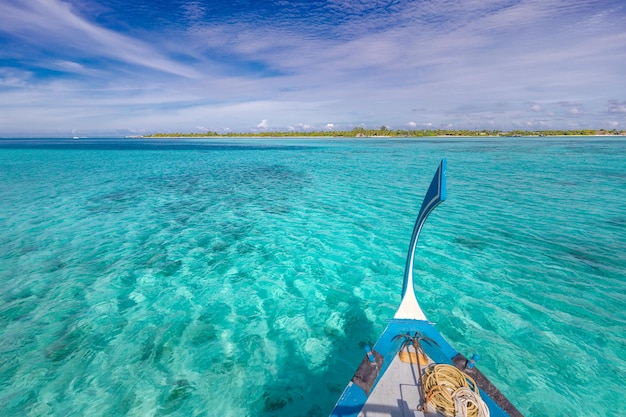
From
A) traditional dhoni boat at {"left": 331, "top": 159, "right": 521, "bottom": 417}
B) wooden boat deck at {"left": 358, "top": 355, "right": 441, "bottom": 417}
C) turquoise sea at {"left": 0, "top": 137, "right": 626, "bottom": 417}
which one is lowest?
turquoise sea at {"left": 0, "top": 137, "right": 626, "bottom": 417}

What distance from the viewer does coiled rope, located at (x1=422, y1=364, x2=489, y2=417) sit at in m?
3.82

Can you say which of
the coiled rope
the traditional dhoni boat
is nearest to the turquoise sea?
the traditional dhoni boat

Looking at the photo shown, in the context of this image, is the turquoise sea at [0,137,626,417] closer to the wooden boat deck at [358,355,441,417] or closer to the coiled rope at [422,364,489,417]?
the wooden boat deck at [358,355,441,417]

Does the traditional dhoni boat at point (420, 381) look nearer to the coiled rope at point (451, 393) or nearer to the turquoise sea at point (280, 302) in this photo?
the coiled rope at point (451, 393)

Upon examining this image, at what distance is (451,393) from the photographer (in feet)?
13.4

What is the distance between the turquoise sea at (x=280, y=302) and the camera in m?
6.07

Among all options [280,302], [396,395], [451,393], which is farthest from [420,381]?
[280,302]

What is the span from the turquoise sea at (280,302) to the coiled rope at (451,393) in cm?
243

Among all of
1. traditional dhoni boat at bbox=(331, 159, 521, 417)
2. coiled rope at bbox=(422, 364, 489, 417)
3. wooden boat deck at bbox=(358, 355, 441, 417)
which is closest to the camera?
coiled rope at bbox=(422, 364, 489, 417)

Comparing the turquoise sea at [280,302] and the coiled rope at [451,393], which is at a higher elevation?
the coiled rope at [451,393]

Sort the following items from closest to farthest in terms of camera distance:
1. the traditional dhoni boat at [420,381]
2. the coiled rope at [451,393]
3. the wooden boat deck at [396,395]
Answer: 1. the coiled rope at [451,393]
2. the traditional dhoni boat at [420,381]
3. the wooden boat deck at [396,395]

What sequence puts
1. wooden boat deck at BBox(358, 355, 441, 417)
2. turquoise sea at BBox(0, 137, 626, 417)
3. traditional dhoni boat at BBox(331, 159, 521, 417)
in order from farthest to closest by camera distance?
turquoise sea at BBox(0, 137, 626, 417) < wooden boat deck at BBox(358, 355, 441, 417) < traditional dhoni boat at BBox(331, 159, 521, 417)

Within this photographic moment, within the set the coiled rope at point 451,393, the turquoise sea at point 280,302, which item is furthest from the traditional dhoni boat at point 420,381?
the turquoise sea at point 280,302

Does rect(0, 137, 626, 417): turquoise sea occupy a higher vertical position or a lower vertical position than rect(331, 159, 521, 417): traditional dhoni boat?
lower
